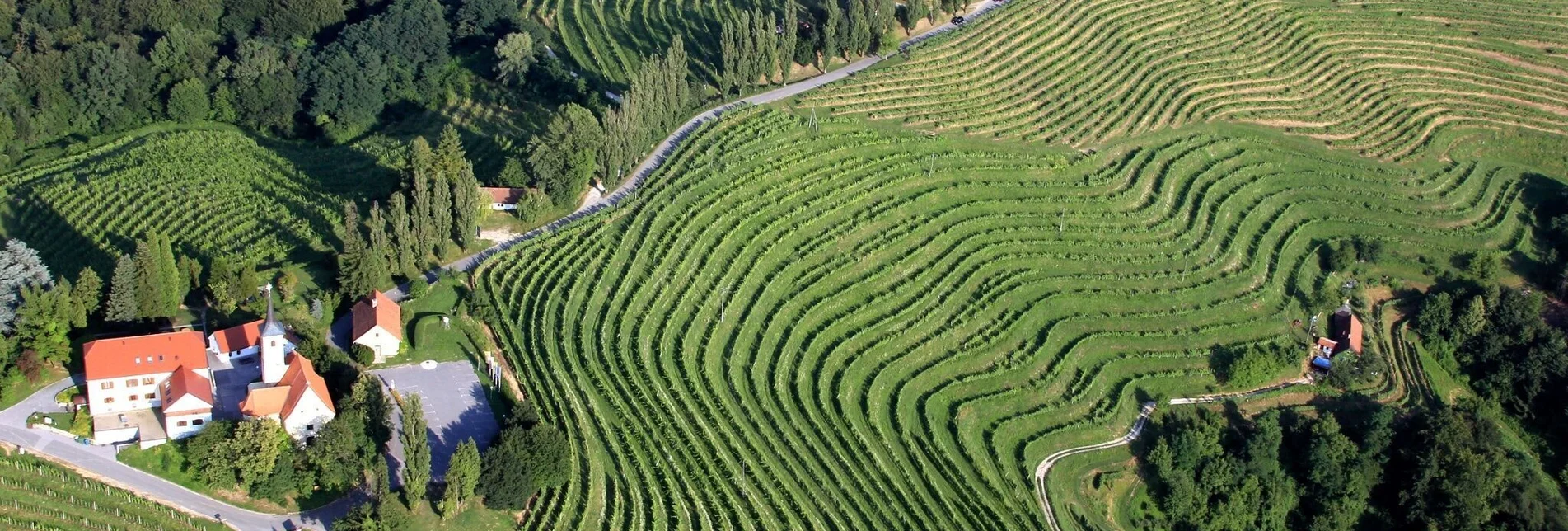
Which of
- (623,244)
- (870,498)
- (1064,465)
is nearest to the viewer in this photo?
(870,498)

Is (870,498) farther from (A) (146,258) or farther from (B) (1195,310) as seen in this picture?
(A) (146,258)

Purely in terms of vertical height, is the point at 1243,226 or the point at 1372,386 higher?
the point at 1243,226

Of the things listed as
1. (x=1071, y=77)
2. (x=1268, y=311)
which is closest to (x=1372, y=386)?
(x=1268, y=311)

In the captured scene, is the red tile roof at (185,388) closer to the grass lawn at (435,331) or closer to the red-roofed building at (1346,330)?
the grass lawn at (435,331)

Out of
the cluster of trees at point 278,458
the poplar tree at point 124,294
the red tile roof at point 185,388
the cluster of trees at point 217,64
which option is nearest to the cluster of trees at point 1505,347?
the cluster of trees at point 217,64

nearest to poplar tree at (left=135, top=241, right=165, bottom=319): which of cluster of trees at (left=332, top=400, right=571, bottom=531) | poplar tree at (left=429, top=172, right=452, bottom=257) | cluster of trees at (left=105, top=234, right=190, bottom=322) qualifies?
cluster of trees at (left=105, top=234, right=190, bottom=322)

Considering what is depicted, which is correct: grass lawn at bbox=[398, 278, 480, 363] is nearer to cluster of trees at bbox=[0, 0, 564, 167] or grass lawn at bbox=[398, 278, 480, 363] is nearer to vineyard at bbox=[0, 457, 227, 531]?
vineyard at bbox=[0, 457, 227, 531]
